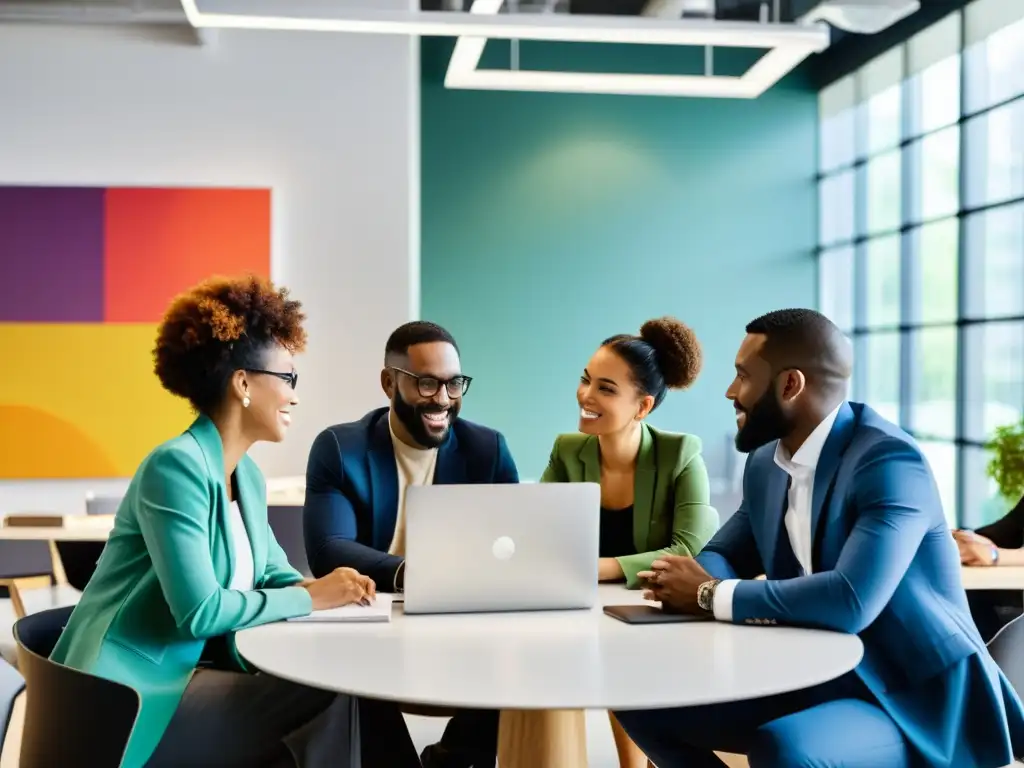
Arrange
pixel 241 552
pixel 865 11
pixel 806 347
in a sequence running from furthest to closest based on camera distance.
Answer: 1. pixel 865 11
2. pixel 241 552
3. pixel 806 347

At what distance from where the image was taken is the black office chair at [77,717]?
199 centimetres

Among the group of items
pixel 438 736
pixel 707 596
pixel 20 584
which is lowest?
pixel 438 736

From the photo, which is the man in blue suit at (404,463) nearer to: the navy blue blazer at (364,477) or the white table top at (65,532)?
the navy blue blazer at (364,477)

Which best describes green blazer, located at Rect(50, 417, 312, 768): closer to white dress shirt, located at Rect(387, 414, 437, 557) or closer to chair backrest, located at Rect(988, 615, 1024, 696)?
white dress shirt, located at Rect(387, 414, 437, 557)

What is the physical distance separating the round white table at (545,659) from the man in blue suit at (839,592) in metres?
0.11

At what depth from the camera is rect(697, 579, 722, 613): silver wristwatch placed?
2.47 meters

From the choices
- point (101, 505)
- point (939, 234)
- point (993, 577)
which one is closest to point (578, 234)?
point (939, 234)

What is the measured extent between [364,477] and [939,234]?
23.7 ft

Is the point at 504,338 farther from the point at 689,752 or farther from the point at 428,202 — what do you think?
the point at 689,752

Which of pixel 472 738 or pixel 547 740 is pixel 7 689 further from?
pixel 472 738

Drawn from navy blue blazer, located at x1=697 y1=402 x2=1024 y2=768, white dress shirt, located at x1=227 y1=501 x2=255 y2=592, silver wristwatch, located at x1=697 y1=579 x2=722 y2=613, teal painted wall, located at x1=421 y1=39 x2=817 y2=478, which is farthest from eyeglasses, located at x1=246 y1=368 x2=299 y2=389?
teal painted wall, located at x1=421 y1=39 x2=817 y2=478

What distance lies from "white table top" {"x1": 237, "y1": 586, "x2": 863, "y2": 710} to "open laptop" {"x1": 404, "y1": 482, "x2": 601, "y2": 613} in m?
0.05

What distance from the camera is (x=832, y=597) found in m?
2.31

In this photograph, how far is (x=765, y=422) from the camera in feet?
8.48
